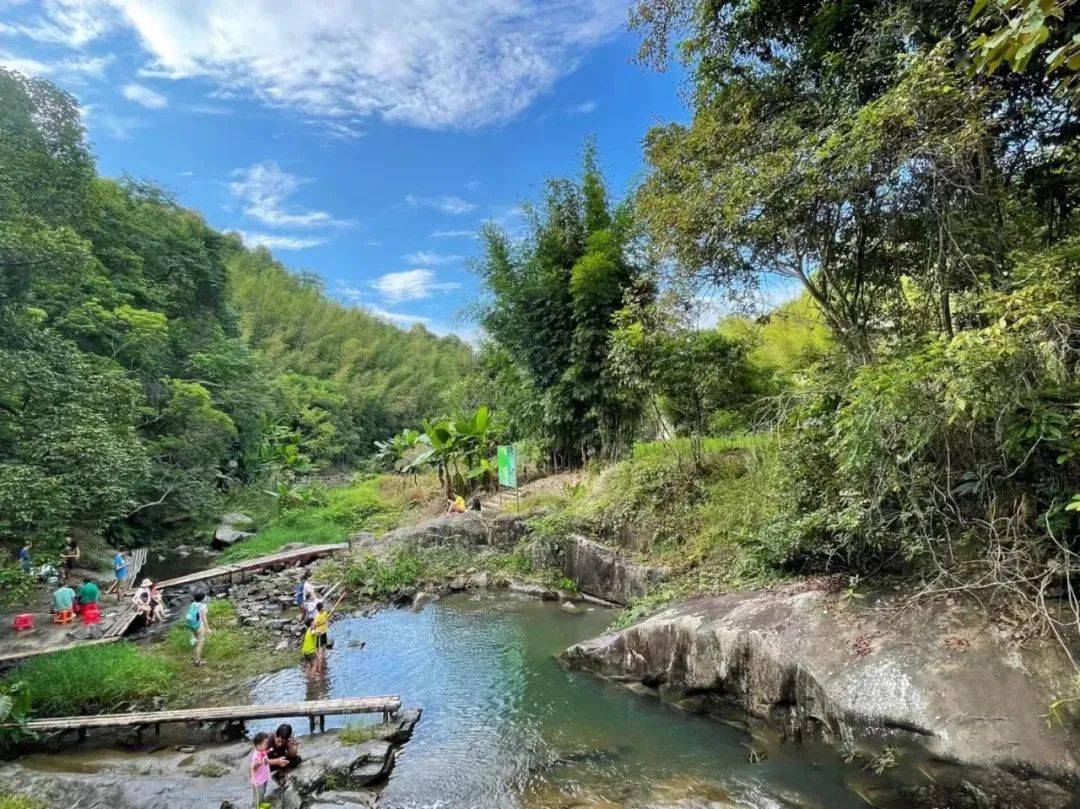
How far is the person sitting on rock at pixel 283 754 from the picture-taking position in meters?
6.72

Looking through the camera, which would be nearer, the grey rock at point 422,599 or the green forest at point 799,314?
the green forest at point 799,314

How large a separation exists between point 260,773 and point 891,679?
6.61 m

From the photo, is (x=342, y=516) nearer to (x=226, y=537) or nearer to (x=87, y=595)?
(x=226, y=537)

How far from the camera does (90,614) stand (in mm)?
12211

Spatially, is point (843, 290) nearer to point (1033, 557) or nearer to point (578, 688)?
point (1033, 557)

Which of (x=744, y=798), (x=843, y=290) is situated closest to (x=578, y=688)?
(x=744, y=798)

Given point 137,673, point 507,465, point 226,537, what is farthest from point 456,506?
point 137,673

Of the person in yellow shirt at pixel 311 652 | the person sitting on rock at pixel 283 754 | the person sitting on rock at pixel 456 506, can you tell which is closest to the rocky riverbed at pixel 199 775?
the person sitting on rock at pixel 283 754

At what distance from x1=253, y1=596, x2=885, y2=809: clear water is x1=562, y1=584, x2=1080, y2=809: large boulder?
452 millimetres

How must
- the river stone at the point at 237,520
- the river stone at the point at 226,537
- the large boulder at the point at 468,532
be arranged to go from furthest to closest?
the river stone at the point at 237,520, the river stone at the point at 226,537, the large boulder at the point at 468,532

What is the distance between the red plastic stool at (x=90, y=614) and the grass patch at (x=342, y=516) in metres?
7.34

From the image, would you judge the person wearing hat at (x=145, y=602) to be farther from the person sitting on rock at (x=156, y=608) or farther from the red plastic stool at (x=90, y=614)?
the red plastic stool at (x=90, y=614)

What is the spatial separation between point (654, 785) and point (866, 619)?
3058mm

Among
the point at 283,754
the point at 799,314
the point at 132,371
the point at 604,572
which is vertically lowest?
the point at 283,754
